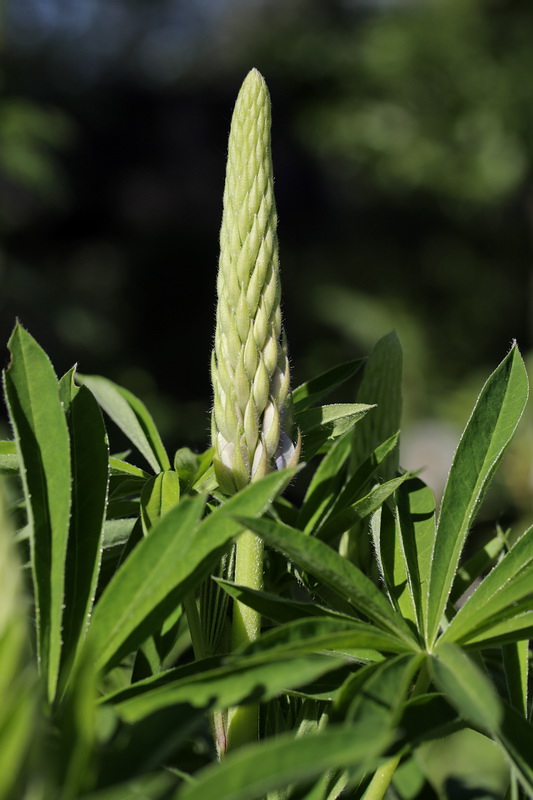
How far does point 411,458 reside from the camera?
3.34 m

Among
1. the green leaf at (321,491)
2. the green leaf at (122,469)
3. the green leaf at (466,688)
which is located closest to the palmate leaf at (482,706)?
the green leaf at (466,688)

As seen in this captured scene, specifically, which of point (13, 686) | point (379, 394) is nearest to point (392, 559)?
point (379, 394)

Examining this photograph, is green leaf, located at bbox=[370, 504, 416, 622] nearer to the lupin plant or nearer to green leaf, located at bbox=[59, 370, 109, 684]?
the lupin plant

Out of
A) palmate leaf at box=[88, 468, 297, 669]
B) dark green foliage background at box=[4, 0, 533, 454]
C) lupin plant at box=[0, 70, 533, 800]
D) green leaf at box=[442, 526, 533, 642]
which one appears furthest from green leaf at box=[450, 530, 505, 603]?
dark green foliage background at box=[4, 0, 533, 454]

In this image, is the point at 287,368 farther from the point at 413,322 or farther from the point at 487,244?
the point at 487,244

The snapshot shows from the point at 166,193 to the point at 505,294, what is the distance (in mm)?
2680

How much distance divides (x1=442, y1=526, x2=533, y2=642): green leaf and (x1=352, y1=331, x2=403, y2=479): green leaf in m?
0.15

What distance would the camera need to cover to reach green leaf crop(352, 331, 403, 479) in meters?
0.53

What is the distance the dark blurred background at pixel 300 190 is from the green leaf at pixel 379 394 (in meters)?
3.04

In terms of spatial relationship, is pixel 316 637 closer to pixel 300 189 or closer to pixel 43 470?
pixel 43 470

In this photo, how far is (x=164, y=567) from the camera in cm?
31

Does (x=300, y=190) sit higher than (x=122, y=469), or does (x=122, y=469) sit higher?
(x=300, y=190)

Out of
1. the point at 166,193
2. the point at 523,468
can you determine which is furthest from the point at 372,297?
the point at 523,468

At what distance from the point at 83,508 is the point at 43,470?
0.09 feet
